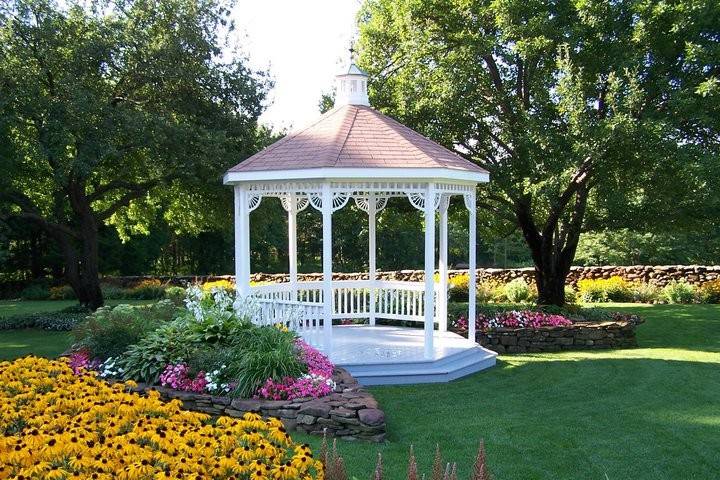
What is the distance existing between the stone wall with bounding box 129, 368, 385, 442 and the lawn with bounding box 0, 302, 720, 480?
0.53 ft

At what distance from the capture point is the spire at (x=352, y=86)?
11.7 m

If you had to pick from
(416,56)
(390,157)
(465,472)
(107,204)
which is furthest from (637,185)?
(107,204)

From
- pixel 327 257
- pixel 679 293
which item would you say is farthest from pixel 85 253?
pixel 679 293

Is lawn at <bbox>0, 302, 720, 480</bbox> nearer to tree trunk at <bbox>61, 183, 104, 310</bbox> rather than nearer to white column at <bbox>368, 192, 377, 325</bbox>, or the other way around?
white column at <bbox>368, 192, 377, 325</bbox>

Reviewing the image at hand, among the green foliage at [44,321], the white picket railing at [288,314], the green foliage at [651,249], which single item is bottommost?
the green foliage at [44,321]

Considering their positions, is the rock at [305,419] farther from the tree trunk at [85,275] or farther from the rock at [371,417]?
the tree trunk at [85,275]

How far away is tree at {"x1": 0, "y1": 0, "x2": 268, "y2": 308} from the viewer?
1309 centimetres

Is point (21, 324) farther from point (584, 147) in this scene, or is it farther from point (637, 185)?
point (637, 185)

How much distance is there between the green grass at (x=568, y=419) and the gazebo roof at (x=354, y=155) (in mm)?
3181

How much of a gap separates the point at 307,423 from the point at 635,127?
25.6ft

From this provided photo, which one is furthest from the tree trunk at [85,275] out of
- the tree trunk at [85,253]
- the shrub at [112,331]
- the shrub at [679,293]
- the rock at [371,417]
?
the shrub at [679,293]

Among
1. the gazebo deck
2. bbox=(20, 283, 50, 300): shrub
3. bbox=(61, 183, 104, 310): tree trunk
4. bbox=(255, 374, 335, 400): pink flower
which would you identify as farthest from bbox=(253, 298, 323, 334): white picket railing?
bbox=(20, 283, 50, 300): shrub

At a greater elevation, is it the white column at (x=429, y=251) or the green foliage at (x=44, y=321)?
the white column at (x=429, y=251)

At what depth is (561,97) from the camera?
41.2 feet
